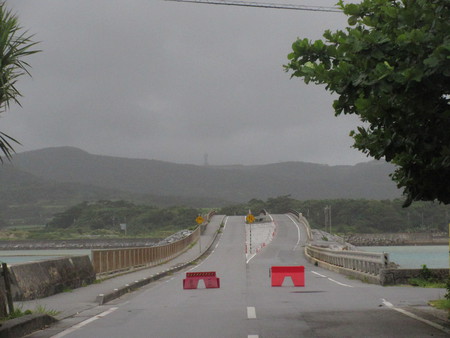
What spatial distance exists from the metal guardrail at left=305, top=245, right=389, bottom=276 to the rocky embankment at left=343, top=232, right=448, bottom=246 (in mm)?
134722

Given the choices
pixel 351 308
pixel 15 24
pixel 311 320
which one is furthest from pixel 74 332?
pixel 351 308

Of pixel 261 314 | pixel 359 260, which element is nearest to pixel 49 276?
pixel 261 314

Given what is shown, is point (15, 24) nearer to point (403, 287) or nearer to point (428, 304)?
point (428, 304)

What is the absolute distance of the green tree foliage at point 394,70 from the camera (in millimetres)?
9992

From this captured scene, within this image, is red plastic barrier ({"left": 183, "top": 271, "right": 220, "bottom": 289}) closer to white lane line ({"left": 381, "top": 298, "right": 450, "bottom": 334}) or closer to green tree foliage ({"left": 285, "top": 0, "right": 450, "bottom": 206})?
white lane line ({"left": 381, "top": 298, "right": 450, "bottom": 334})

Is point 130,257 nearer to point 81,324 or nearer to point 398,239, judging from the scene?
point 81,324

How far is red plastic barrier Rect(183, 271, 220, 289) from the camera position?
26516 millimetres

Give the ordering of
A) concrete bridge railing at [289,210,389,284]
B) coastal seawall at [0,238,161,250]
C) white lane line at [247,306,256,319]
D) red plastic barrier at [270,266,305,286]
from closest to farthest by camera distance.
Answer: white lane line at [247,306,256,319], concrete bridge railing at [289,210,389,284], red plastic barrier at [270,266,305,286], coastal seawall at [0,238,161,250]

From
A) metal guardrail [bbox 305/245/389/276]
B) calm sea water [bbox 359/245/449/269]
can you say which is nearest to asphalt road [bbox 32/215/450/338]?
metal guardrail [bbox 305/245/389/276]

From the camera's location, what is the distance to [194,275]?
26781 millimetres

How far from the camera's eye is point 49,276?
2084 centimetres

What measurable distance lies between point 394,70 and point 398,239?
191655mm

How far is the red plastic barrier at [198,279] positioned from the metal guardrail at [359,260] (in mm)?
6405

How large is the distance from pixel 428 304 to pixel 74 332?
909 centimetres
